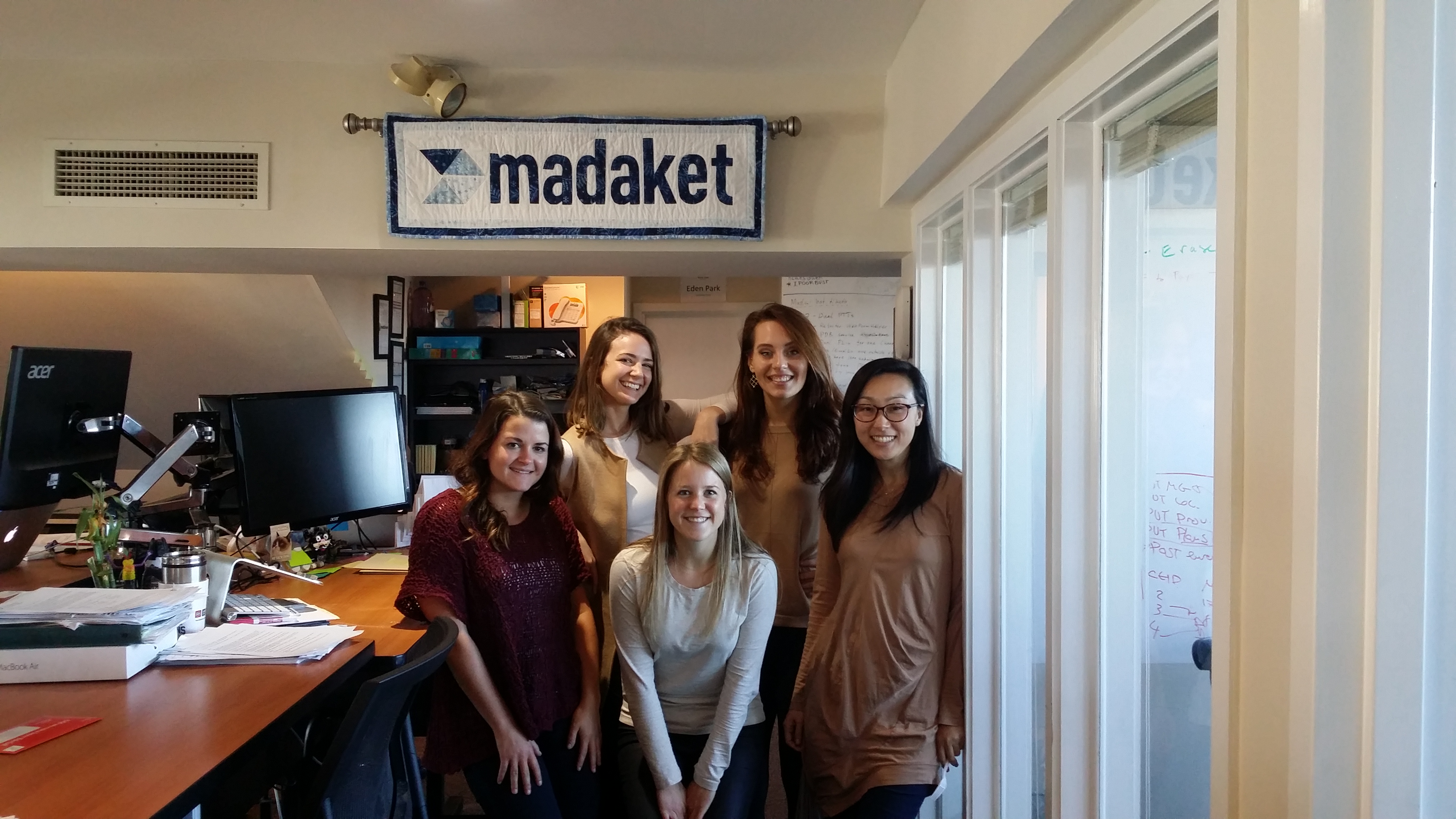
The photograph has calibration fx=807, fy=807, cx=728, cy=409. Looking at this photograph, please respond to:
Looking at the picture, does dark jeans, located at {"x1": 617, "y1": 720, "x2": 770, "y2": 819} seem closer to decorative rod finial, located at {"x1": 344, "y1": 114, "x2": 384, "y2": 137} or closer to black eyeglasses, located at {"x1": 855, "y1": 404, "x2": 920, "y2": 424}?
black eyeglasses, located at {"x1": 855, "y1": 404, "x2": 920, "y2": 424}

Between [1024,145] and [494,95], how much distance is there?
162 centimetres

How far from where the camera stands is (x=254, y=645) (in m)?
1.60

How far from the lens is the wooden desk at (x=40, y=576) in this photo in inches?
84.0

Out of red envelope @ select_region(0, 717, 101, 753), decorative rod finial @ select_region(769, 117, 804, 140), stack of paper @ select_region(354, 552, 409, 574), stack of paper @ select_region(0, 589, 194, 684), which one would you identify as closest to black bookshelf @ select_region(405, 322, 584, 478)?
stack of paper @ select_region(354, 552, 409, 574)

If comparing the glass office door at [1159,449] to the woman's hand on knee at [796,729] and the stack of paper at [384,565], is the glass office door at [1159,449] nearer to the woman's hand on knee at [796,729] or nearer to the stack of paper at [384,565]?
the woman's hand on knee at [796,729]

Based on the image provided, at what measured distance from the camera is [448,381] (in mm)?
5445

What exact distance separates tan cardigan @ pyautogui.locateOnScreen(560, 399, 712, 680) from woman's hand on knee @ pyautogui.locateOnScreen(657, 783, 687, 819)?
43 centimetres

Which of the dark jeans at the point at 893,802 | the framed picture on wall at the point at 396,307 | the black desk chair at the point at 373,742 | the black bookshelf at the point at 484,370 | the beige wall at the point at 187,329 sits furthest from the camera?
the black bookshelf at the point at 484,370

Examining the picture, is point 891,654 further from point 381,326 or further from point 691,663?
point 381,326

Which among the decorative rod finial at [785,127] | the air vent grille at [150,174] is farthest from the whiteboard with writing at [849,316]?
the air vent grille at [150,174]

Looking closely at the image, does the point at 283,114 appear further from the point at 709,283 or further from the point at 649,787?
the point at 709,283

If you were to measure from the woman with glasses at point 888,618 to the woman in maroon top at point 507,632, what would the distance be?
59 cm

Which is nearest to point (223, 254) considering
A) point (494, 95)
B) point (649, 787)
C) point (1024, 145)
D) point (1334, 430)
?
point (494, 95)

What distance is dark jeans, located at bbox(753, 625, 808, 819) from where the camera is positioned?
211 cm
